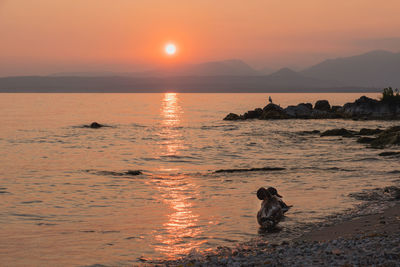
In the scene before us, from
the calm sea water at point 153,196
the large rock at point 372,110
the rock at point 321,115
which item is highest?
the large rock at point 372,110

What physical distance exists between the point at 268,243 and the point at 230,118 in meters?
65.4

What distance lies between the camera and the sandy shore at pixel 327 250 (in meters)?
9.21

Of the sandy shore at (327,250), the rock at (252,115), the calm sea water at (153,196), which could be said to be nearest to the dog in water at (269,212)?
the calm sea water at (153,196)

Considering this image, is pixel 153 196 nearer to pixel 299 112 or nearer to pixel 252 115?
pixel 252 115

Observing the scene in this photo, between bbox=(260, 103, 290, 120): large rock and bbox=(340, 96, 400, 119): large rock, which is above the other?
bbox=(340, 96, 400, 119): large rock

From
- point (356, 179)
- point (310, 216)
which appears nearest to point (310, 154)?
point (356, 179)

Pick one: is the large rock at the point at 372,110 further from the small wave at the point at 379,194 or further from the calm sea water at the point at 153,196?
the small wave at the point at 379,194

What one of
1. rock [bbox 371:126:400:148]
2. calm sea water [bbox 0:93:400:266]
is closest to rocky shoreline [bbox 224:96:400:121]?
rock [bbox 371:126:400:148]

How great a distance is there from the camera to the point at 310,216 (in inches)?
576

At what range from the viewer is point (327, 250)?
9953 millimetres

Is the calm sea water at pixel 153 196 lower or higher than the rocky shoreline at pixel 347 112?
lower

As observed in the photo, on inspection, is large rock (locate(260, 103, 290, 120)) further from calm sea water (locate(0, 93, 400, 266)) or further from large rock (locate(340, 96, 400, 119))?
calm sea water (locate(0, 93, 400, 266))

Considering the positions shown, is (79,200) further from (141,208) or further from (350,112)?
(350,112)

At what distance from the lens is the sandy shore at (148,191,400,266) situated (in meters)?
9.21
